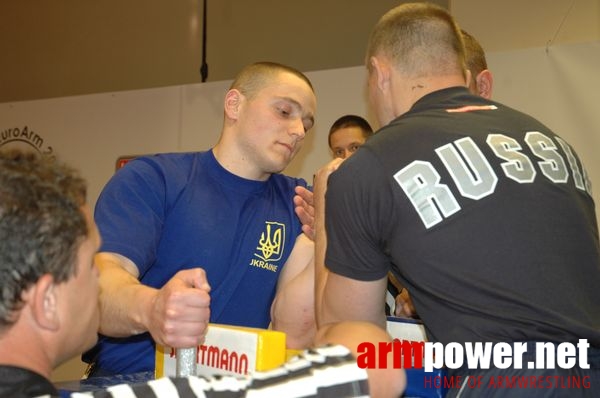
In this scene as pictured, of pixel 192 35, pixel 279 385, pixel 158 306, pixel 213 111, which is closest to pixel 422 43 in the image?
pixel 158 306

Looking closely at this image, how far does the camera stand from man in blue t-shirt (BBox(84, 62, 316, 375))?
4.48ft

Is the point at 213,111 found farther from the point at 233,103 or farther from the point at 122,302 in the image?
the point at 122,302

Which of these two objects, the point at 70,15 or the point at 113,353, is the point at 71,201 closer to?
the point at 113,353

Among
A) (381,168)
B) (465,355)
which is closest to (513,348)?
(465,355)

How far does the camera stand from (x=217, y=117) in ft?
10.3

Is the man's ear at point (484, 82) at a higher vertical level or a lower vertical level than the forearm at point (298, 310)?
higher

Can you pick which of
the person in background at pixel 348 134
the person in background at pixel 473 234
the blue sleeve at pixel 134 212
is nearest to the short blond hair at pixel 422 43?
the person in background at pixel 473 234

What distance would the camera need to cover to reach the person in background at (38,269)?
626 mm

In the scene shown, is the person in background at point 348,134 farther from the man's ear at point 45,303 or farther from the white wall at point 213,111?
the man's ear at point 45,303

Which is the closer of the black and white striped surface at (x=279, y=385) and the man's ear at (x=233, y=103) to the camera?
the black and white striped surface at (x=279, y=385)

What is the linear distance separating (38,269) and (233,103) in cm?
117

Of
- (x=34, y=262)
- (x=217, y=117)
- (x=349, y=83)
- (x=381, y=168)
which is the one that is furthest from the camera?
(x=217, y=117)

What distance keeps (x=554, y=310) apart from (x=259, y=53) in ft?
10.5

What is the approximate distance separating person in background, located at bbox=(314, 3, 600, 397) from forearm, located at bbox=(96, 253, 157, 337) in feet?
1.02
